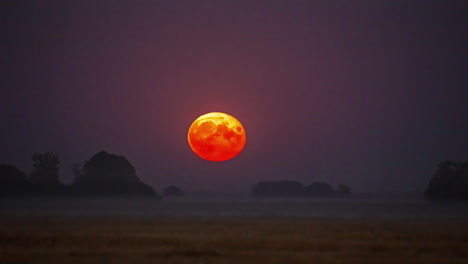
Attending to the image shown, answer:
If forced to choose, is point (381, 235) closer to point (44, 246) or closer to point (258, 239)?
point (258, 239)

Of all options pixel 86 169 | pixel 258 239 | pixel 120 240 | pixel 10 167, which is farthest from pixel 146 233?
pixel 86 169

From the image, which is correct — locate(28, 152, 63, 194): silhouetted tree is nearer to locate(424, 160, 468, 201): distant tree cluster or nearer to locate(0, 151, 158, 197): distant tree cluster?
locate(0, 151, 158, 197): distant tree cluster

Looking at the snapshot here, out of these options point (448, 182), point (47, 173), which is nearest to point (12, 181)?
point (47, 173)

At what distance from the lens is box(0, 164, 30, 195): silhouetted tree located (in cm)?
12431

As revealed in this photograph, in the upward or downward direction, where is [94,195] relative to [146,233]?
upward

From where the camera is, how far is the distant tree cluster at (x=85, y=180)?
12706 centimetres

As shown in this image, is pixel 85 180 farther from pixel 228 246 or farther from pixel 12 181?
pixel 228 246

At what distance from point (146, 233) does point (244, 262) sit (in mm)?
15665

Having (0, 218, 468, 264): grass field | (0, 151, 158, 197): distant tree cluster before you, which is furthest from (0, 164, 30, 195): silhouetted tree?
(0, 218, 468, 264): grass field

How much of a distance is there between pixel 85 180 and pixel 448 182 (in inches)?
3045

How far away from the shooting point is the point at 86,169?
144 metres

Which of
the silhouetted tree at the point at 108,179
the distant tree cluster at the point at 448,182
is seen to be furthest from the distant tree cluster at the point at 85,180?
the distant tree cluster at the point at 448,182

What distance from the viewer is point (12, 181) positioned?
125875 millimetres

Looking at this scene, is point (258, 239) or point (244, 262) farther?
point (258, 239)
